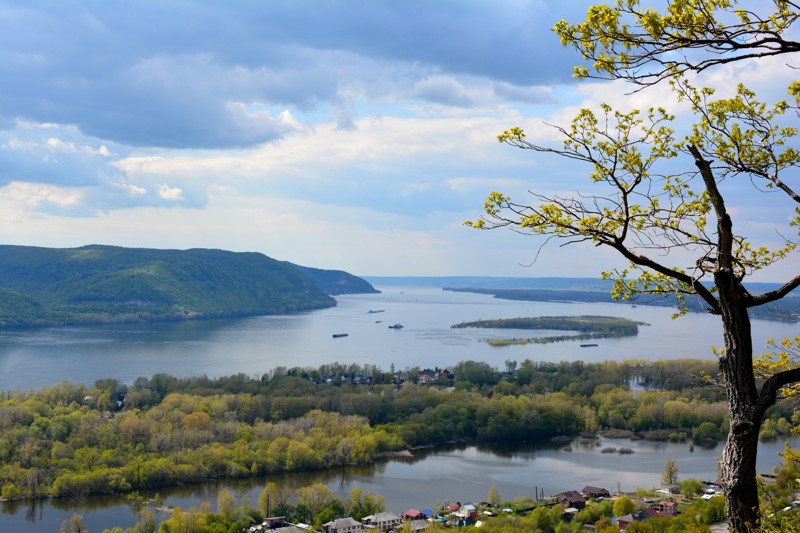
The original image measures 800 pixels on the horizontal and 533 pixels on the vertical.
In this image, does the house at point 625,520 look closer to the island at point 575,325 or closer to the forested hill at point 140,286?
the island at point 575,325

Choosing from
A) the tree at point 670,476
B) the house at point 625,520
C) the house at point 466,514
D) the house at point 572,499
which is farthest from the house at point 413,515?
the tree at point 670,476

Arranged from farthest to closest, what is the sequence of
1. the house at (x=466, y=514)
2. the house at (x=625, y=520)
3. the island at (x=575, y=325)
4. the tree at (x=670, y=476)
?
the island at (x=575, y=325), the tree at (x=670, y=476), the house at (x=466, y=514), the house at (x=625, y=520)

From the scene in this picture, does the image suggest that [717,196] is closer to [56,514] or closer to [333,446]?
[56,514]

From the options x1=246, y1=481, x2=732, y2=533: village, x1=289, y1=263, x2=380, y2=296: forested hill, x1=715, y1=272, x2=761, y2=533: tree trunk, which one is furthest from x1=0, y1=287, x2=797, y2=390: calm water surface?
x1=289, y1=263, x2=380, y2=296: forested hill

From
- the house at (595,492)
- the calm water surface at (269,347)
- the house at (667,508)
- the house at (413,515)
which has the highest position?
the calm water surface at (269,347)

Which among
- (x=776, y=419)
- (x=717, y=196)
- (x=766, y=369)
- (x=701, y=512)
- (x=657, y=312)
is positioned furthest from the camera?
(x=657, y=312)

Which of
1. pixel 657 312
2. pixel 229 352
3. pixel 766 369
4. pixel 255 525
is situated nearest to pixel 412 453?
pixel 255 525
